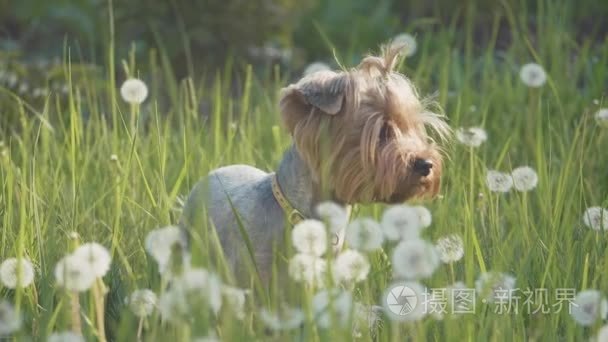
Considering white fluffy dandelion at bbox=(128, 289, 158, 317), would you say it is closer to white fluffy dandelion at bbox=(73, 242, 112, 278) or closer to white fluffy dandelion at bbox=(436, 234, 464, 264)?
white fluffy dandelion at bbox=(73, 242, 112, 278)

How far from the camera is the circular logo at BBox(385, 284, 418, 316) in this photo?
2.61 metres

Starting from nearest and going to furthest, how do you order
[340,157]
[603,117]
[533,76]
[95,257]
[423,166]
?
[95,257] < [423,166] < [340,157] < [603,117] < [533,76]

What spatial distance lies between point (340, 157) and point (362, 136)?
119 millimetres

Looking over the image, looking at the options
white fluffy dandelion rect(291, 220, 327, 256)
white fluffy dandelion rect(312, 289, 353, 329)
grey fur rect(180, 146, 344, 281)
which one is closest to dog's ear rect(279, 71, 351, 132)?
grey fur rect(180, 146, 344, 281)

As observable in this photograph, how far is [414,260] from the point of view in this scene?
2.42 metres

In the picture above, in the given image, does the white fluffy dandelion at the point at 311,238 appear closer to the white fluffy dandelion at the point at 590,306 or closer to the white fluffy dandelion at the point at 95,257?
the white fluffy dandelion at the point at 95,257

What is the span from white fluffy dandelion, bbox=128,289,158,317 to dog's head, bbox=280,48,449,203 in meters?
0.98

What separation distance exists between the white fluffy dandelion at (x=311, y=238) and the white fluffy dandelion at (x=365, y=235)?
8cm

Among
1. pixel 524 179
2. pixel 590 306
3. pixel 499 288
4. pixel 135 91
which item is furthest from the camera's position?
pixel 135 91

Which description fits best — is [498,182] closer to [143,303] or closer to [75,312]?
[143,303]

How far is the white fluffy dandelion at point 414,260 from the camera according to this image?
2.41 metres

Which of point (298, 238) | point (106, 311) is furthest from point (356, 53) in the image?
point (298, 238)

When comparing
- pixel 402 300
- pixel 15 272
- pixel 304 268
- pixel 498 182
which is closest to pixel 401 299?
pixel 402 300

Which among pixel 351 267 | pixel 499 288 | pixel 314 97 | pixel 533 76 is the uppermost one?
pixel 533 76
